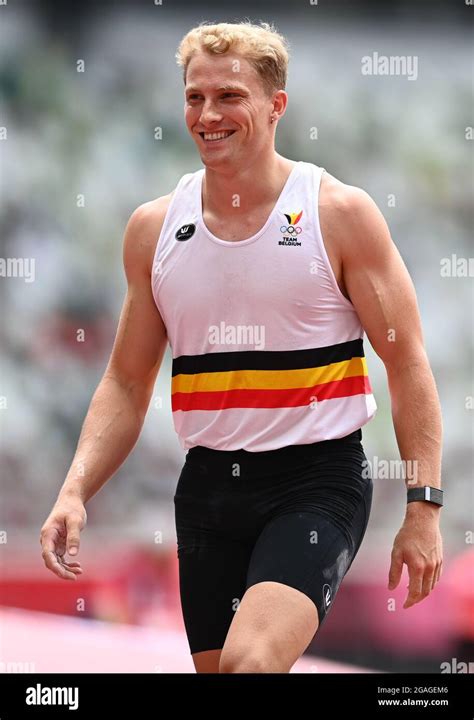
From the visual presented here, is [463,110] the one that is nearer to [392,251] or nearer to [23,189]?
[23,189]

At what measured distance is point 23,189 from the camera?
7.00 meters

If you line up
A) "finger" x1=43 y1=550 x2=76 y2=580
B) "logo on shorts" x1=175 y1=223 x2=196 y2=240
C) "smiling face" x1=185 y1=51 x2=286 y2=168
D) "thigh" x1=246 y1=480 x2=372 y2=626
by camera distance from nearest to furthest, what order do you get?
"thigh" x1=246 y1=480 x2=372 y2=626 < "finger" x1=43 y1=550 x2=76 y2=580 < "smiling face" x1=185 y1=51 x2=286 y2=168 < "logo on shorts" x1=175 y1=223 x2=196 y2=240

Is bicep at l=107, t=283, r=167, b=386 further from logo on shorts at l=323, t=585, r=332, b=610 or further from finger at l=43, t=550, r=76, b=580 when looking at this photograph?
logo on shorts at l=323, t=585, r=332, b=610

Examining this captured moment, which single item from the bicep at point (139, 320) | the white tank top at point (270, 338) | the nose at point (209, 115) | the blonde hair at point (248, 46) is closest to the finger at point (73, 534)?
the white tank top at point (270, 338)

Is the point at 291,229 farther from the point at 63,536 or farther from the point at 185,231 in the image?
the point at 63,536

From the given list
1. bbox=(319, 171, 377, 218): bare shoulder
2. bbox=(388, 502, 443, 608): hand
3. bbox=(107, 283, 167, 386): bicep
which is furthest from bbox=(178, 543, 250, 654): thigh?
bbox=(319, 171, 377, 218): bare shoulder

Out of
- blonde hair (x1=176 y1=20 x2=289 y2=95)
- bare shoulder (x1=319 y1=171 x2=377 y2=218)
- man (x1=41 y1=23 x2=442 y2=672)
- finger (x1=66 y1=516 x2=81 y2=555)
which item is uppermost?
blonde hair (x1=176 y1=20 x2=289 y2=95)

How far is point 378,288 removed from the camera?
11.3 feet

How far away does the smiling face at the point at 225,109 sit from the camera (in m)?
3.52

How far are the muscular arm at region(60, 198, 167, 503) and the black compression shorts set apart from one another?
0.26m

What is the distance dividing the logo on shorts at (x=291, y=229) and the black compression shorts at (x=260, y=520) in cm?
58

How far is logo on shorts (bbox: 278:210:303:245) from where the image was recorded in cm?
353

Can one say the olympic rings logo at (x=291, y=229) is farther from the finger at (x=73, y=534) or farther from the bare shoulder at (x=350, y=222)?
the finger at (x=73, y=534)

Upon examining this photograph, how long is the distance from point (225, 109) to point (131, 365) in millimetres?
829
